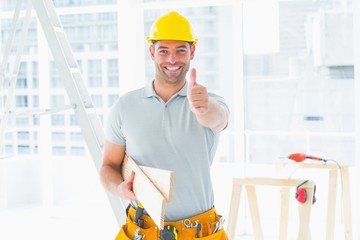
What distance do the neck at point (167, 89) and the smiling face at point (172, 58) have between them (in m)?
0.03

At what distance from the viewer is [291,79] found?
5.76 metres

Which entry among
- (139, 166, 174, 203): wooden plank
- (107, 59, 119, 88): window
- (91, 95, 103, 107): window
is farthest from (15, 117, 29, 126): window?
(139, 166, 174, 203): wooden plank

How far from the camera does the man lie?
1.98 m

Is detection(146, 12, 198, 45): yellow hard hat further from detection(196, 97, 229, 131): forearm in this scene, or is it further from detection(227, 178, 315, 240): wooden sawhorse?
detection(227, 178, 315, 240): wooden sawhorse

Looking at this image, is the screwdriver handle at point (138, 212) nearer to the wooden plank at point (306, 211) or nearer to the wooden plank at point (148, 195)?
the wooden plank at point (148, 195)

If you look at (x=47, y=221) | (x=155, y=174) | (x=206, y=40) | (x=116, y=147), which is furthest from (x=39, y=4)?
(x=206, y=40)

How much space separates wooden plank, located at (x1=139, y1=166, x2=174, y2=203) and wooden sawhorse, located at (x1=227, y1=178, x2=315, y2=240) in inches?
62.6

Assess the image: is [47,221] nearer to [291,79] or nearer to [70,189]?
[70,189]

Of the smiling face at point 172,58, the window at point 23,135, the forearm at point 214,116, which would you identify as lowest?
the window at point 23,135

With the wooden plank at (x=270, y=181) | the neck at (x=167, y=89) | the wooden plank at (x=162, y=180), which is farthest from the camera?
the wooden plank at (x=270, y=181)

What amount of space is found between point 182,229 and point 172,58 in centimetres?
59

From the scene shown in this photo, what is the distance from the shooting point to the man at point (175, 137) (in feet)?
6.49

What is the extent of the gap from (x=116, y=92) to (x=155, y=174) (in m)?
5.72

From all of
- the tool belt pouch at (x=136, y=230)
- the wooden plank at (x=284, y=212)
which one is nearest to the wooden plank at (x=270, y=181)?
the wooden plank at (x=284, y=212)
